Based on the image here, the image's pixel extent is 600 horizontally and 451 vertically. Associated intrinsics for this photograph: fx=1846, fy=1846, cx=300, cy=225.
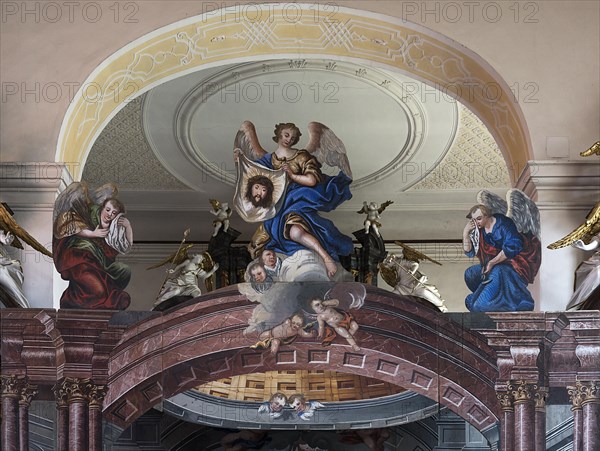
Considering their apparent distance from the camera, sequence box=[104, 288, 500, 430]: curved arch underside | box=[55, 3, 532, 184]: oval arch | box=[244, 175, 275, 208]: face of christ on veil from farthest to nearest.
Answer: box=[55, 3, 532, 184]: oval arch
box=[244, 175, 275, 208]: face of christ on veil
box=[104, 288, 500, 430]: curved arch underside

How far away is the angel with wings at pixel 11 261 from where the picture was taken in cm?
1666

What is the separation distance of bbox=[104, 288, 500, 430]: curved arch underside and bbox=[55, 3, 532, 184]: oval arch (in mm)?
1992

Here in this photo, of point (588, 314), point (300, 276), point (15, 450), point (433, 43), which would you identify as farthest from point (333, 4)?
point (15, 450)

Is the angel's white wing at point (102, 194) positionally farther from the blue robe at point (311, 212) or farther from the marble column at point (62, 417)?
the marble column at point (62, 417)

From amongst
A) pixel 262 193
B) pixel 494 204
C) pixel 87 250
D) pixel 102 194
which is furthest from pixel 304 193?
pixel 87 250

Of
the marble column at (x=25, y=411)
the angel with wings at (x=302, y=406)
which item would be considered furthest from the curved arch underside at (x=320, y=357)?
the marble column at (x=25, y=411)

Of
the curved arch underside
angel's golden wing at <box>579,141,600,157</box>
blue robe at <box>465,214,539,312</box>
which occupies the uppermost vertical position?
angel's golden wing at <box>579,141,600,157</box>

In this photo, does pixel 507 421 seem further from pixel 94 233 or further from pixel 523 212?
pixel 94 233

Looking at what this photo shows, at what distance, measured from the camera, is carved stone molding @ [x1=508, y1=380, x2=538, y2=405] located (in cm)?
1650

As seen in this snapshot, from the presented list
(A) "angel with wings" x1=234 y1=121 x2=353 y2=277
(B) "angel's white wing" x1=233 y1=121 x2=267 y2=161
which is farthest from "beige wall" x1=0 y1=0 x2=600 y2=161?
(A) "angel with wings" x1=234 y1=121 x2=353 y2=277

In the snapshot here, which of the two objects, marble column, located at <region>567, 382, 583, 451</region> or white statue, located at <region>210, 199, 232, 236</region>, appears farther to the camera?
white statue, located at <region>210, 199, 232, 236</region>

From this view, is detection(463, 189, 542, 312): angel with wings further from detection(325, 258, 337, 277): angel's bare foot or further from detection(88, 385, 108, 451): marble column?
detection(88, 385, 108, 451): marble column

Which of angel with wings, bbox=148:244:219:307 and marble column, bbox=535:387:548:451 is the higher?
angel with wings, bbox=148:244:219:307

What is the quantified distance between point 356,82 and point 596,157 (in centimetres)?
432
